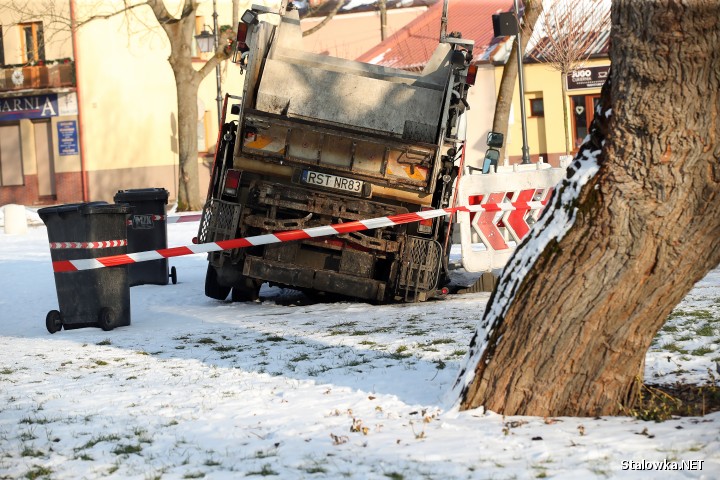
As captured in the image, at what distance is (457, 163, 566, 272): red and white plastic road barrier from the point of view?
42.6 ft

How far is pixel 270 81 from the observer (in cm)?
1123

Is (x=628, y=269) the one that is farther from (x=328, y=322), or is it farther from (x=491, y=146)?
(x=491, y=146)

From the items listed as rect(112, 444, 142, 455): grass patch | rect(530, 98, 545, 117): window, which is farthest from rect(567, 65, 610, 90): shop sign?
rect(112, 444, 142, 455): grass patch

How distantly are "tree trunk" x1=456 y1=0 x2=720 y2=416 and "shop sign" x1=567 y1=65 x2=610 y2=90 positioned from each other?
36.7m

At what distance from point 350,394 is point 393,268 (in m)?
4.84

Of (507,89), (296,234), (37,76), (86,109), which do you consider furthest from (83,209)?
(37,76)

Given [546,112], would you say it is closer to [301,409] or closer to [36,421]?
[301,409]

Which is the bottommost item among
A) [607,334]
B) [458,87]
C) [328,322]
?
[328,322]

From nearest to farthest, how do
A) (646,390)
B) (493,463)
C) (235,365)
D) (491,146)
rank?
(493,463) < (646,390) < (235,365) < (491,146)

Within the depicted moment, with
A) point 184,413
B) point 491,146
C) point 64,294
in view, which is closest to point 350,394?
point 184,413

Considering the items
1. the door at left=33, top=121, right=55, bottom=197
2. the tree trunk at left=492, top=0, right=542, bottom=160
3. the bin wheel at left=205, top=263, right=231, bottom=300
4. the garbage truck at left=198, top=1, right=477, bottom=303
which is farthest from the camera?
the door at left=33, top=121, right=55, bottom=197

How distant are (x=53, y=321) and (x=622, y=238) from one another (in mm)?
6379

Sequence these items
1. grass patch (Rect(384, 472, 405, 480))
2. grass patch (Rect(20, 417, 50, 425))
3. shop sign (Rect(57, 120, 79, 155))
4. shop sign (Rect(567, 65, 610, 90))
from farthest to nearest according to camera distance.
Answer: shop sign (Rect(57, 120, 79, 155))
shop sign (Rect(567, 65, 610, 90))
grass patch (Rect(20, 417, 50, 425))
grass patch (Rect(384, 472, 405, 480))

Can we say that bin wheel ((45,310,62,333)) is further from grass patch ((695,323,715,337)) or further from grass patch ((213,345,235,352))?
grass patch ((695,323,715,337))
